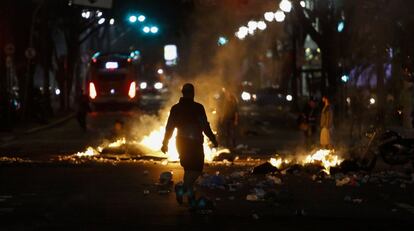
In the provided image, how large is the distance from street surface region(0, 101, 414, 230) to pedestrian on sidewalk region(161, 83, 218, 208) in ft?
1.57

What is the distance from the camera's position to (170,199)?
532 inches

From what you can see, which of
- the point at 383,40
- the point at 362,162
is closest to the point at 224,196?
the point at 362,162

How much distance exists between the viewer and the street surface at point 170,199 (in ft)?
37.1

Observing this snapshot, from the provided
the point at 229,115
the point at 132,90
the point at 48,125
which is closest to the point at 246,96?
the point at 132,90


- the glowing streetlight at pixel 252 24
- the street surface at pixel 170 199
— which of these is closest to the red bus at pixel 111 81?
the glowing streetlight at pixel 252 24

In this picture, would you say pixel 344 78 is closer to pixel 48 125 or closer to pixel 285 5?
pixel 285 5

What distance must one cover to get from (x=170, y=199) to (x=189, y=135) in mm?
1513

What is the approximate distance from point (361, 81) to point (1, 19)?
16238mm

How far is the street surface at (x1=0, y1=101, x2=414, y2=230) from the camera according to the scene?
11297mm

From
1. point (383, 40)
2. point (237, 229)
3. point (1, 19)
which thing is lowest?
point (237, 229)

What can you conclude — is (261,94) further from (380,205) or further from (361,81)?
(380,205)

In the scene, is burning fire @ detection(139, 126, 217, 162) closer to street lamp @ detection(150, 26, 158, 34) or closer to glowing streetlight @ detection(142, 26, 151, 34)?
street lamp @ detection(150, 26, 158, 34)

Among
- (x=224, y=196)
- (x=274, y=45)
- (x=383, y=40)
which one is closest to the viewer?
(x=224, y=196)

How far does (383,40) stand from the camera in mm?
24219
